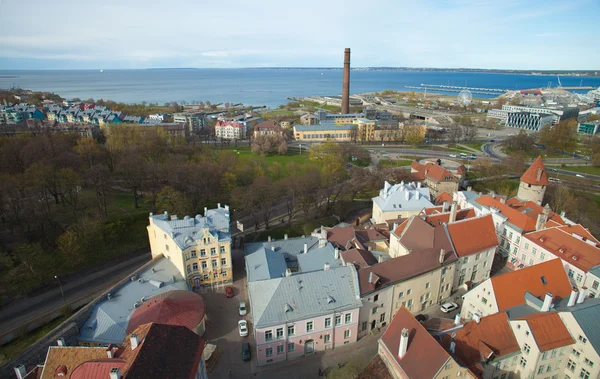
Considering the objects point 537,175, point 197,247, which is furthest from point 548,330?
point 537,175

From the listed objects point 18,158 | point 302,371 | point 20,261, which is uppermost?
point 18,158

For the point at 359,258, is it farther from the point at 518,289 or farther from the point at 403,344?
the point at 518,289

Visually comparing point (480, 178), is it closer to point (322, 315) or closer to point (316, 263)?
point (316, 263)

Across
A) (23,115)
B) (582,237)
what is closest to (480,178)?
(582,237)

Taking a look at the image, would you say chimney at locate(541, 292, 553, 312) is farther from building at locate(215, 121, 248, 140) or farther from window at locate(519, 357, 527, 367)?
building at locate(215, 121, 248, 140)

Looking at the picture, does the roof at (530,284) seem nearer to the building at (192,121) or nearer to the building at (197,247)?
the building at (197,247)

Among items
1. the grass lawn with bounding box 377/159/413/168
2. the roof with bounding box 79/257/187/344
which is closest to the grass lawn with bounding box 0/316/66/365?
the roof with bounding box 79/257/187/344
